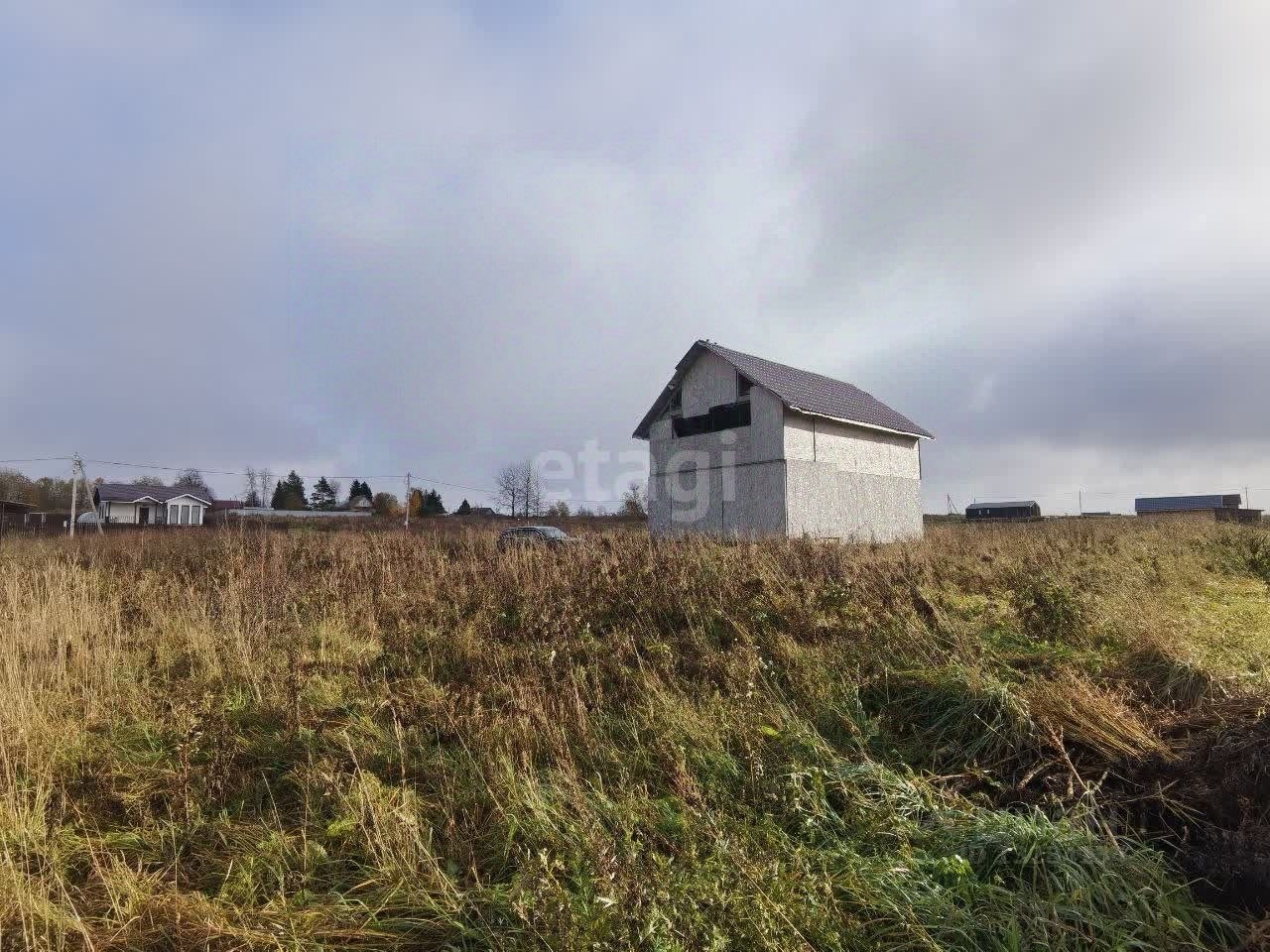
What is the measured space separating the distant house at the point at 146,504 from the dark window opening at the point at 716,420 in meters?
48.4

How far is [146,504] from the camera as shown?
55062 mm

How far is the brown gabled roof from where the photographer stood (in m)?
18.0

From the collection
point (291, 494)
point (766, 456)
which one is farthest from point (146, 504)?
point (766, 456)

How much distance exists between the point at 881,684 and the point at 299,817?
3765 mm

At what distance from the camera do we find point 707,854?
2781 mm

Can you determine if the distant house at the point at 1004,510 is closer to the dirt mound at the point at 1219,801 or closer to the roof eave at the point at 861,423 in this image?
the roof eave at the point at 861,423

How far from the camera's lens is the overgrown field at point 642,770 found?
2430 mm

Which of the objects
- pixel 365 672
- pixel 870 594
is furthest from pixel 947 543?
pixel 365 672

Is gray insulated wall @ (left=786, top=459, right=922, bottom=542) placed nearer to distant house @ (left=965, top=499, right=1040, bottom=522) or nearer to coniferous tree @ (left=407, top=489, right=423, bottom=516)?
distant house @ (left=965, top=499, right=1040, bottom=522)

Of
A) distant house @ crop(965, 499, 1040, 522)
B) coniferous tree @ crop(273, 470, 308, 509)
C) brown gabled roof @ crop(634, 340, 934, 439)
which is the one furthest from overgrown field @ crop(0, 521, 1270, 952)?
coniferous tree @ crop(273, 470, 308, 509)

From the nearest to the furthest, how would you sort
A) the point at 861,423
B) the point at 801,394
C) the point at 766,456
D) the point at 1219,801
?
the point at 1219,801 → the point at 766,456 → the point at 801,394 → the point at 861,423

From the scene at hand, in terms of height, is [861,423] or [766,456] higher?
[861,423]

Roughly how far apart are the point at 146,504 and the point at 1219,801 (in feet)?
224

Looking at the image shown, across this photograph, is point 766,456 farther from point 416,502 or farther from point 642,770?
point 416,502
